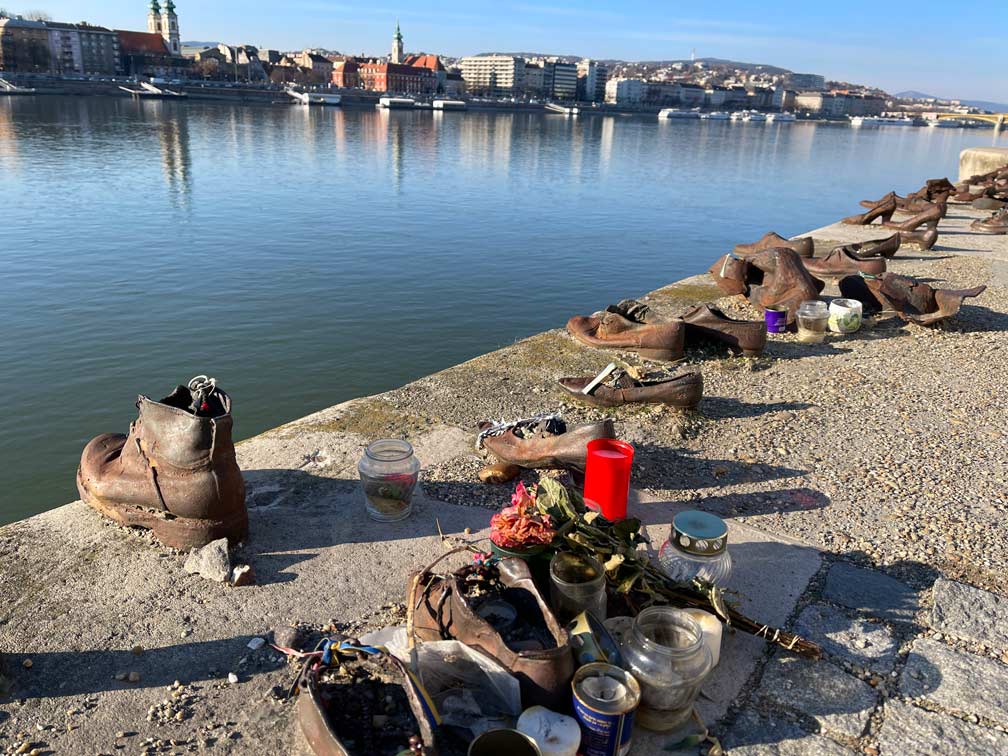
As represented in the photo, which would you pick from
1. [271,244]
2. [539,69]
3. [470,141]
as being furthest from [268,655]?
[539,69]

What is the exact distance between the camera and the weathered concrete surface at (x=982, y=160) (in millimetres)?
23000

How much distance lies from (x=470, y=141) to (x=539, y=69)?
431ft

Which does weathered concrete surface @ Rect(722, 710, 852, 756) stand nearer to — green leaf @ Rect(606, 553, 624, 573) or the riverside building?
green leaf @ Rect(606, 553, 624, 573)

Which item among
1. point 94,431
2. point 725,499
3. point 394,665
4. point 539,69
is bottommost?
point 94,431

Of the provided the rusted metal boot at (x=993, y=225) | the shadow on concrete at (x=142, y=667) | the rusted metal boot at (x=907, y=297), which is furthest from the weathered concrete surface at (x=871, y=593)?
the rusted metal boot at (x=993, y=225)

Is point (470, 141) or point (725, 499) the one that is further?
point (470, 141)

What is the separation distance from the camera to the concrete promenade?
2.67 meters

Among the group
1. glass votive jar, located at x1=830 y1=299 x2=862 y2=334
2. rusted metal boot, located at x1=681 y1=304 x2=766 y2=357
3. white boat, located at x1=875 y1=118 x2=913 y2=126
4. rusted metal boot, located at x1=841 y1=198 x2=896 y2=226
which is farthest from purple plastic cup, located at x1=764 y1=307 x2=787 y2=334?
white boat, located at x1=875 y1=118 x2=913 y2=126

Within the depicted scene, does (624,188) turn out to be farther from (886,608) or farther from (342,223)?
(886,608)

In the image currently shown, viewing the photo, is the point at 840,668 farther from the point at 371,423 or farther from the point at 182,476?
the point at 371,423

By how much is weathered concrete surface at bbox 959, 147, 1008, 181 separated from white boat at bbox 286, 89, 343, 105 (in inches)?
3727

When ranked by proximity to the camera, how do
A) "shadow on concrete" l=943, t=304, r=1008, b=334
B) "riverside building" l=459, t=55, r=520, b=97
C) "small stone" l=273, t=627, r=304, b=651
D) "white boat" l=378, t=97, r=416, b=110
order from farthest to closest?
1. "riverside building" l=459, t=55, r=520, b=97
2. "white boat" l=378, t=97, r=416, b=110
3. "shadow on concrete" l=943, t=304, r=1008, b=334
4. "small stone" l=273, t=627, r=304, b=651

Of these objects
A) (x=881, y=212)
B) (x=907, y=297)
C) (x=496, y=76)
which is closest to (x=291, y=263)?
(x=907, y=297)

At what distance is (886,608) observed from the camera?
334 centimetres
